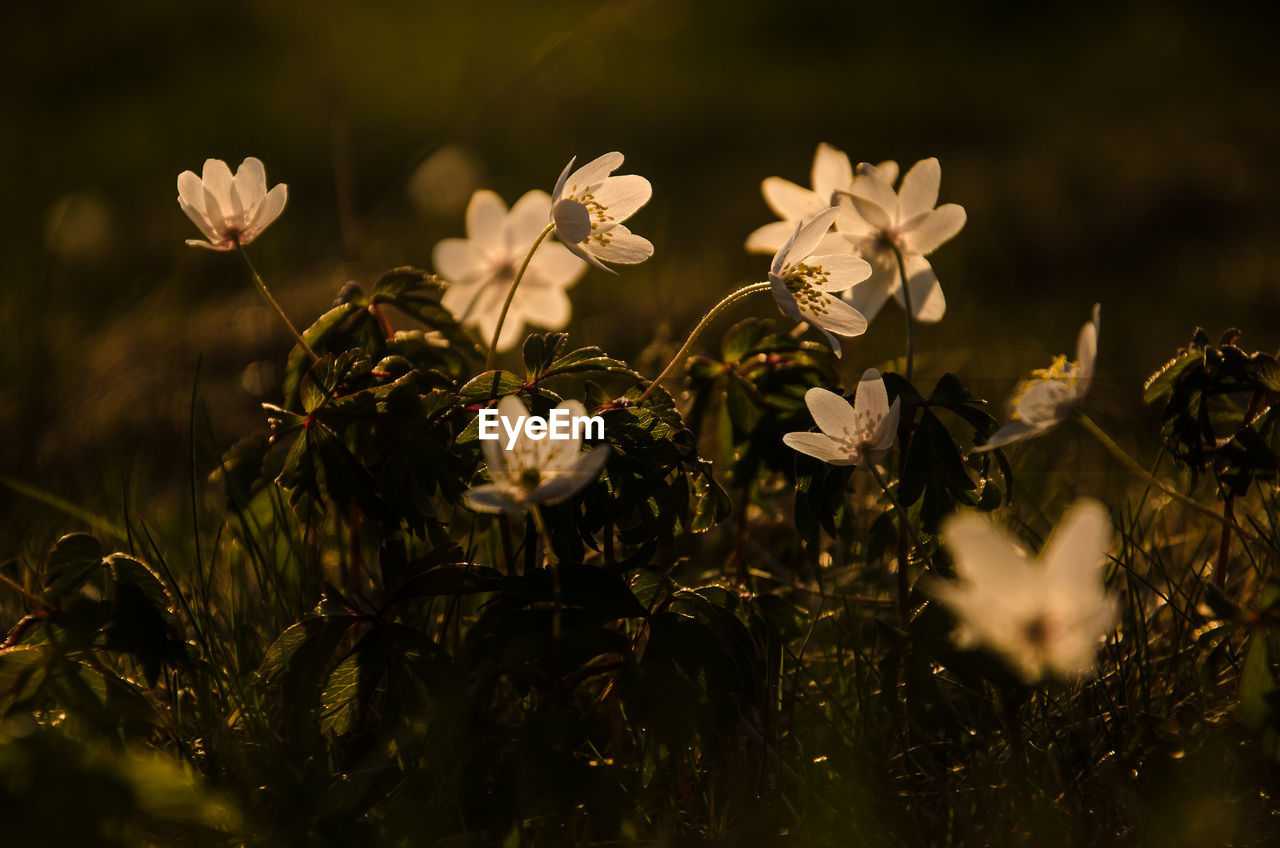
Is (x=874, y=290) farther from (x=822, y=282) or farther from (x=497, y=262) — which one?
(x=497, y=262)

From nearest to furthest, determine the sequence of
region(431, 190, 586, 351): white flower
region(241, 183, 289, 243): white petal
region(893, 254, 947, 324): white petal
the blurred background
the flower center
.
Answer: the flower center → region(241, 183, 289, 243): white petal → region(893, 254, 947, 324): white petal → region(431, 190, 586, 351): white flower → the blurred background

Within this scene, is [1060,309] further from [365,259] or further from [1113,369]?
[365,259]

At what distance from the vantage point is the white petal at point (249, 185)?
1.84 metres

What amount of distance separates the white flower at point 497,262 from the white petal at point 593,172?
47 centimetres

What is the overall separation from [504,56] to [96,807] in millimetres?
10406

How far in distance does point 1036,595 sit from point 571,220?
2.84ft

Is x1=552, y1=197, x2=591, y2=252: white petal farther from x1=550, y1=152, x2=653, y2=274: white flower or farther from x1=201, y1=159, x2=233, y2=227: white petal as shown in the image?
x1=201, y1=159, x2=233, y2=227: white petal

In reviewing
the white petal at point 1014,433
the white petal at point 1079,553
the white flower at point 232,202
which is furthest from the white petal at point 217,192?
the white petal at point 1079,553

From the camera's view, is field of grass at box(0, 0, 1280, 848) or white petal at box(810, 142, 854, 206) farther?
white petal at box(810, 142, 854, 206)

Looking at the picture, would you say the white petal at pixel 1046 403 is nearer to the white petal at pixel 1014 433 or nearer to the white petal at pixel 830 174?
the white petal at pixel 1014 433

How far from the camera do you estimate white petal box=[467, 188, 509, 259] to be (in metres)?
2.25

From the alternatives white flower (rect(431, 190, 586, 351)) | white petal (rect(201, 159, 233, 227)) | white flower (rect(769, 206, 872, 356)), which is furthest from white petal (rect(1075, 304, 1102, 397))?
white petal (rect(201, 159, 233, 227))

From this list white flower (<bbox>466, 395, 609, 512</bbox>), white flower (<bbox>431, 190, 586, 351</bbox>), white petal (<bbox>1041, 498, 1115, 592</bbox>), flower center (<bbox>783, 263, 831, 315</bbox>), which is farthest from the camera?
white flower (<bbox>431, 190, 586, 351</bbox>)

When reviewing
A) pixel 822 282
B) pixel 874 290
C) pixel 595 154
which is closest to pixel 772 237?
pixel 874 290
